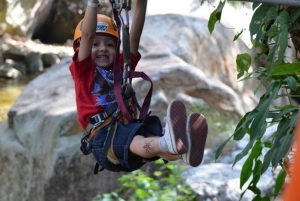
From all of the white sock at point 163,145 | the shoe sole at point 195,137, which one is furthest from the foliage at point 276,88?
the white sock at point 163,145

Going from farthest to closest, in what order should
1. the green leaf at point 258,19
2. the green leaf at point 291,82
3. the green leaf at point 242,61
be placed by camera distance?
1. the green leaf at point 242,61
2. the green leaf at point 258,19
3. the green leaf at point 291,82

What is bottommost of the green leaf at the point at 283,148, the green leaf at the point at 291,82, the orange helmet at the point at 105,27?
the green leaf at the point at 283,148

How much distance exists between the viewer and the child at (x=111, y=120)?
2354 millimetres

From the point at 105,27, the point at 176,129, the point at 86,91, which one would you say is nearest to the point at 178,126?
the point at 176,129

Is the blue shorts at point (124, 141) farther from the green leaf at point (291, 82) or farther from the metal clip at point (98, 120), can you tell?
the green leaf at point (291, 82)

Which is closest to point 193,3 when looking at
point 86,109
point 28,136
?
point 28,136

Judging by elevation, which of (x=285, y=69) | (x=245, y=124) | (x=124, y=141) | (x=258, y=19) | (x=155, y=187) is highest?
(x=258, y=19)

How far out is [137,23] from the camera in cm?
281

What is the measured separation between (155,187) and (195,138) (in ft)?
7.46

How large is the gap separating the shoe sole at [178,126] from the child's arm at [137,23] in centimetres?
56

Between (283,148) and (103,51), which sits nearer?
(283,148)

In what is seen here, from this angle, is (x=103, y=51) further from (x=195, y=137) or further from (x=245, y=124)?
(x=245, y=124)

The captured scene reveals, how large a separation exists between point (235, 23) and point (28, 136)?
3267mm

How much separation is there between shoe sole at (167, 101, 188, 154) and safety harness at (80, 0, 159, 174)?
284 mm
